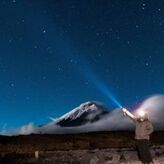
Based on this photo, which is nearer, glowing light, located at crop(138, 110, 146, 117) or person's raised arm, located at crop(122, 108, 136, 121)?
glowing light, located at crop(138, 110, 146, 117)

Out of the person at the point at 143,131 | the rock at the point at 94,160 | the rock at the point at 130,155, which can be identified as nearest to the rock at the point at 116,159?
the rock at the point at 130,155

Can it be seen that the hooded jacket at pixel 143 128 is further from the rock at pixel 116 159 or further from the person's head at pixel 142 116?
the rock at pixel 116 159

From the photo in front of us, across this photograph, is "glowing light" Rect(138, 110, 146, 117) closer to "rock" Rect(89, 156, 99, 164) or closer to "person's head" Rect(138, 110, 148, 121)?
"person's head" Rect(138, 110, 148, 121)

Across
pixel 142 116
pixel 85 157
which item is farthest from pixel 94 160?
pixel 142 116

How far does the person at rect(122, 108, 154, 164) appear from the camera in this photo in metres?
17.3

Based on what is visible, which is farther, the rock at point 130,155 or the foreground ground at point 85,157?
the foreground ground at point 85,157

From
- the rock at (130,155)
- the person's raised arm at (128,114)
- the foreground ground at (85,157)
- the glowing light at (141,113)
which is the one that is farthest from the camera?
the foreground ground at (85,157)

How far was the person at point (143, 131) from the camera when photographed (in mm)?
17344

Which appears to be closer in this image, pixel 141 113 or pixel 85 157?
pixel 141 113

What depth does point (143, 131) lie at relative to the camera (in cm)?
1744

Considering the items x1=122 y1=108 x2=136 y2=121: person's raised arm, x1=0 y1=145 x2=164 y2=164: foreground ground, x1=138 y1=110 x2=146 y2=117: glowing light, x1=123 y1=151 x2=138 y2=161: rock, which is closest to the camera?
x1=138 y1=110 x2=146 y2=117: glowing light

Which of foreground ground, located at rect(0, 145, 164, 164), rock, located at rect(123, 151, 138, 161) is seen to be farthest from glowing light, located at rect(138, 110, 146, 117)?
rock, located at rect(123, 151, 138, 161)

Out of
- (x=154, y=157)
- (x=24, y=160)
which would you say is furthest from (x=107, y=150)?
(x=24, y=160)

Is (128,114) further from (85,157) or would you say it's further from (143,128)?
(85,157)
